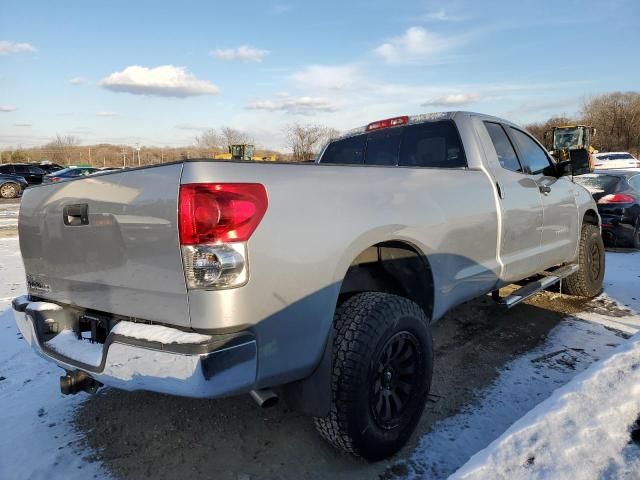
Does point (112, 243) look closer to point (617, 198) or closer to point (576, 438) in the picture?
point (576, 438)

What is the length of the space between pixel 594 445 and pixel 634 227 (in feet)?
26.1

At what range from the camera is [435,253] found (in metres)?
2.90

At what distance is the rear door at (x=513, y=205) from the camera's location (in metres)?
3.66

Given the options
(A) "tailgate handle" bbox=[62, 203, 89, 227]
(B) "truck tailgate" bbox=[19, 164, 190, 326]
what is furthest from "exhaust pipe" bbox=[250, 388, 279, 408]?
(A) "tailgate handle" bbox=[62, 203, 89, 227]

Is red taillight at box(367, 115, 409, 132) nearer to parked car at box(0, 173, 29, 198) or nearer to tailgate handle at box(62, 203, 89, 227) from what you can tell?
tailgate handle at box(62, 203, 89, 227)

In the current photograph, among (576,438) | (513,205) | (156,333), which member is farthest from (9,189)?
(576,438)

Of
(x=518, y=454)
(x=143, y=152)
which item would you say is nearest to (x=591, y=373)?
(x=518, y=454)

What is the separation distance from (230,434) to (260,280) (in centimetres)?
130

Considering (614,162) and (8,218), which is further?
(614,162)

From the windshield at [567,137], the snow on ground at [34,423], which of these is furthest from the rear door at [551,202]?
the windshield at [567,137]

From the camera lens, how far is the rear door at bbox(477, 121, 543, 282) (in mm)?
3658

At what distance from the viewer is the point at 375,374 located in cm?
233

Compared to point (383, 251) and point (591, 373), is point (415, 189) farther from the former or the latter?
point (591, 373)

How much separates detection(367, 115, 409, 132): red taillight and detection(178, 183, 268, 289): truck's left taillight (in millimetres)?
2517
